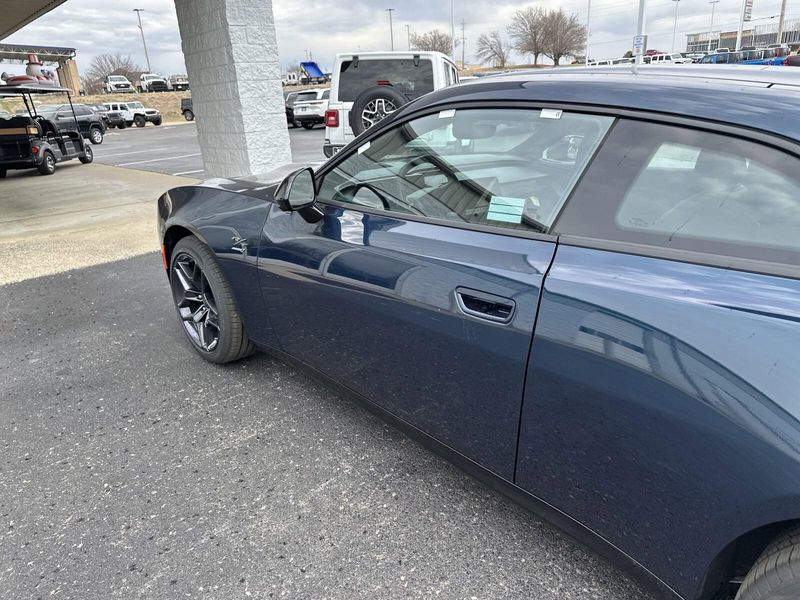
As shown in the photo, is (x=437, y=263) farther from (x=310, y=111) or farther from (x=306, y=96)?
(x=306, y=96)

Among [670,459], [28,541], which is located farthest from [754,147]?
[28,541]

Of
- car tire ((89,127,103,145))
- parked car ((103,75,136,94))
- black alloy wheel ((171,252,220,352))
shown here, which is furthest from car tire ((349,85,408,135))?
parked car ((103,75,136,94))

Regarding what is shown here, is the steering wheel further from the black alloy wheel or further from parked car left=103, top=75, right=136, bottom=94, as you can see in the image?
parked car left=103, top=75, right=136, bottom=94

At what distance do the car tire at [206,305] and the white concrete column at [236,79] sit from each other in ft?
12.9

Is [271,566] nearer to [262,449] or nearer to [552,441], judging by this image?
[262,449]

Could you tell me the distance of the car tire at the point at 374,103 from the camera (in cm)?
687

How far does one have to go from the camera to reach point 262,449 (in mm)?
2527

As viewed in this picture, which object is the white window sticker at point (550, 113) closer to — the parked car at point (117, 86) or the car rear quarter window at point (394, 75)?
the car rear quarter window at point (394, 75)

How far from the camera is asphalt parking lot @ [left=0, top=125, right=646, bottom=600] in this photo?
72.6 inches

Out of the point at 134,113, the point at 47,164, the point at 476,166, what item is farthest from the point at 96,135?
the point at 476,166

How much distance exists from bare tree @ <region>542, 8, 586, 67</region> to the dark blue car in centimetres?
6937

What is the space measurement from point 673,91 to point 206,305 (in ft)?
8.43

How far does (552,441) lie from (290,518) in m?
1.11

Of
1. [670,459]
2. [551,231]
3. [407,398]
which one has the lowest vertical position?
[407,398]
